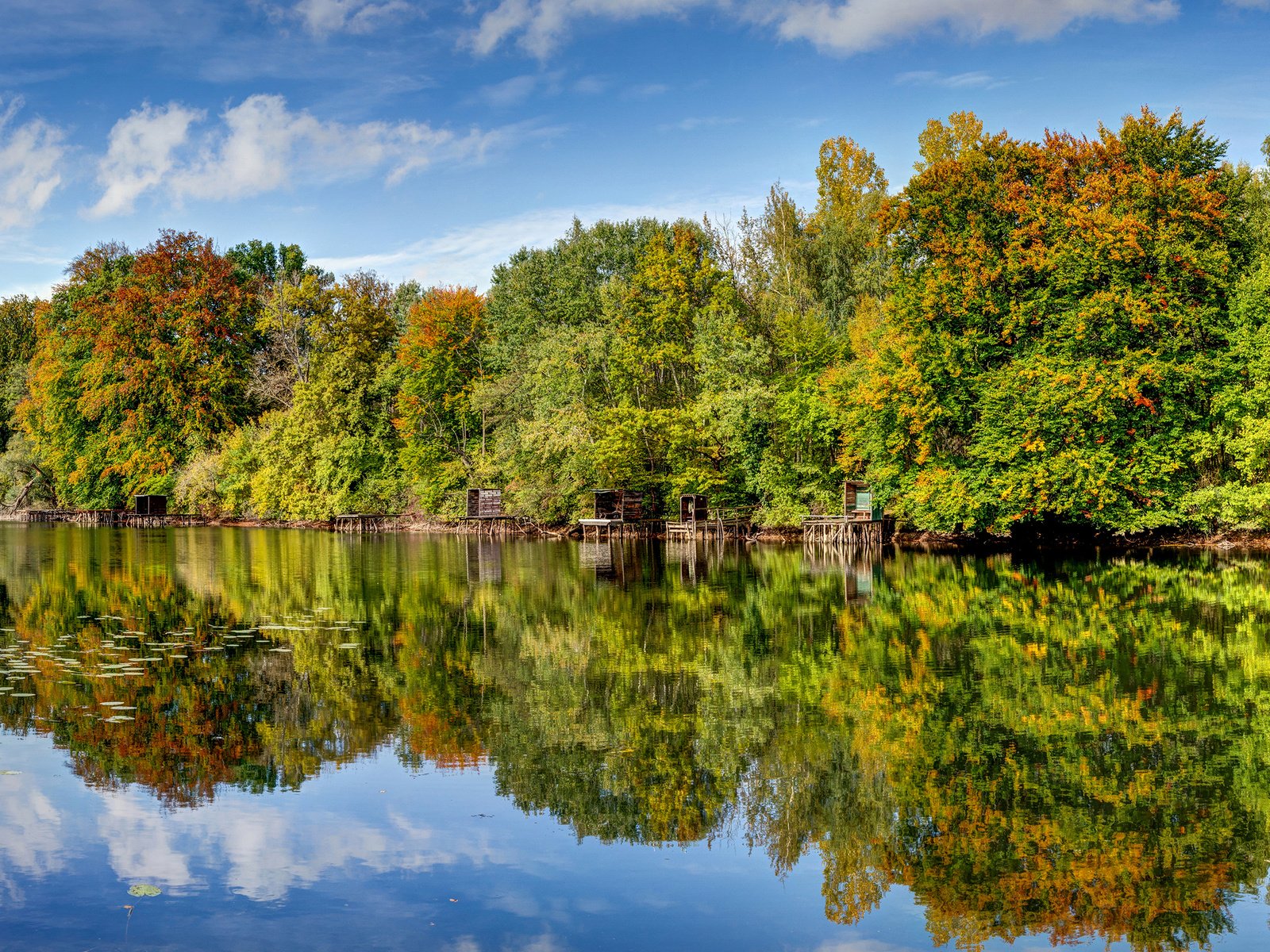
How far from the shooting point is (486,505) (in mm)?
54500

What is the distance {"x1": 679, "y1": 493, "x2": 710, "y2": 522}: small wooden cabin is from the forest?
0.70 metres

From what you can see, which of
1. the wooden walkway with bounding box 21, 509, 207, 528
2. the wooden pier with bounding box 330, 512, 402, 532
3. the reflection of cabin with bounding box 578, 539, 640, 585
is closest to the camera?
the reflection of cabin with bounding box 578, 539, 640, 585

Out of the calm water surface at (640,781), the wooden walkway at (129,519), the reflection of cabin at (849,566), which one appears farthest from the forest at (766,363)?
the calm water surface at (640,781)

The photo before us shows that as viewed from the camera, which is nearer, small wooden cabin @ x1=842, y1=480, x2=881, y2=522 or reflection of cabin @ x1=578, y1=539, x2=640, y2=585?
reflection of cabin @ x1=578, y1=539, x2=640, y2=585

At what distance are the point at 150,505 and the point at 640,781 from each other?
214 ft

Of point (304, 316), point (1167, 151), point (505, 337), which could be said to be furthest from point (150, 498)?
point (1167, 151)

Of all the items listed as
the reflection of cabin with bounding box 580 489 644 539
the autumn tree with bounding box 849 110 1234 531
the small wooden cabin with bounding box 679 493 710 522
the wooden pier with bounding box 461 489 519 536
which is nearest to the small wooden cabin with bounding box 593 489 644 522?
the reflection of cabin with bounding box 580 489 644 539

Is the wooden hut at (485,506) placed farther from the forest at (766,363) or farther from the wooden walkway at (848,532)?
the wooden walkway at (848,532)

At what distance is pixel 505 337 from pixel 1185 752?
5158 cm

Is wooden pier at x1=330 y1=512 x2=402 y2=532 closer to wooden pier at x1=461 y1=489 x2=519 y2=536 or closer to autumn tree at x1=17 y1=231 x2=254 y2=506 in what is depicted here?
wooden pier at x1=461 y1=489 x2=519 y2=536

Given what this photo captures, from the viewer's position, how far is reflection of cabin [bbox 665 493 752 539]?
149ft

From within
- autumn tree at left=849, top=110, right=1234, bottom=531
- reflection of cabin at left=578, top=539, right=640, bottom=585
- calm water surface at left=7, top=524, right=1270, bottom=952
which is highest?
autumn tree at left=849, top=110, right=1234, bottom=531

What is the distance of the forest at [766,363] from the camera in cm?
3622

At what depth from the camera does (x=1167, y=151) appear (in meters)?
37.1
